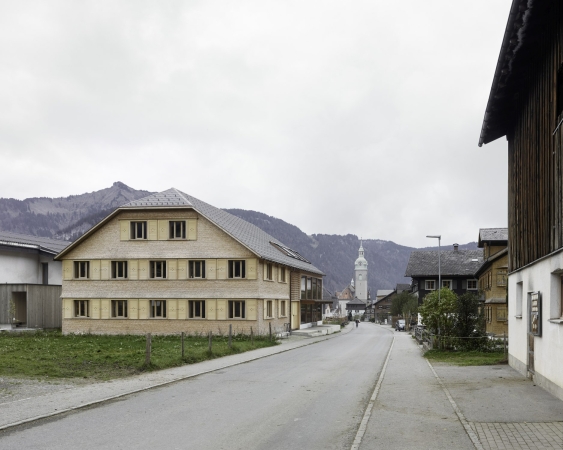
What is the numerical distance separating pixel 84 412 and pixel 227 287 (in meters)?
30.0

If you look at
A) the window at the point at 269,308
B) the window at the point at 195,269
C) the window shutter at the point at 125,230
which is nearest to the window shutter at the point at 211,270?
the window at the point at 195,269

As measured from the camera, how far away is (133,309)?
143ft

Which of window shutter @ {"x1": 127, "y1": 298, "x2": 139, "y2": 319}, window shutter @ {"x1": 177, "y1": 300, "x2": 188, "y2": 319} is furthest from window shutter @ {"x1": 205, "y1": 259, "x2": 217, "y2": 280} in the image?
window shutter @ {"x1": 127, "y1": 298, "x2": 139, "y2": 319}

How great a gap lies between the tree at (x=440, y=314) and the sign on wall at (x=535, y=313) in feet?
40.5

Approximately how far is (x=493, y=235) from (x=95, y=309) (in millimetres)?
32753

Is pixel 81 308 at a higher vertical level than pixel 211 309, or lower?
lower

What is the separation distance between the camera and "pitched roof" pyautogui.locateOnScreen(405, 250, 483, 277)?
77.0m

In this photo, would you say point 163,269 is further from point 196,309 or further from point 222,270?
point 222,270

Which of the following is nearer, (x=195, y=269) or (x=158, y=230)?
(x=195, y=269)

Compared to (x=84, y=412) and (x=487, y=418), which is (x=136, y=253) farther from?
(x=487, y=418)

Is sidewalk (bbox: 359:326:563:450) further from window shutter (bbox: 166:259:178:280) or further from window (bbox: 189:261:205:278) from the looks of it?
window shutter (bbox: 166:259:178:280)

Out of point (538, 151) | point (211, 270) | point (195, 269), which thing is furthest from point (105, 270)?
point (538, 151)

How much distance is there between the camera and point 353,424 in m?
11.5

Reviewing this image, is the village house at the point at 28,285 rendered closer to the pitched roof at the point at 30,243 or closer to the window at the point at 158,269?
the pitched roof at the point at 30,243
